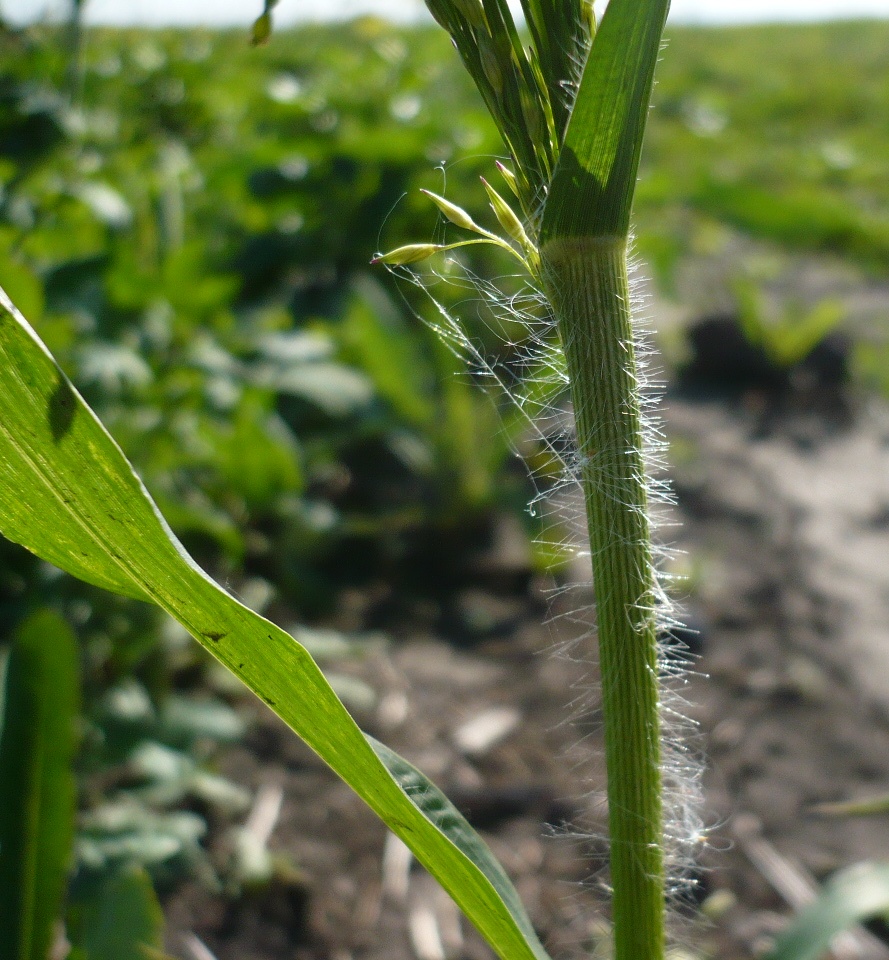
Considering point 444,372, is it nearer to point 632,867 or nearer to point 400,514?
point 400,514

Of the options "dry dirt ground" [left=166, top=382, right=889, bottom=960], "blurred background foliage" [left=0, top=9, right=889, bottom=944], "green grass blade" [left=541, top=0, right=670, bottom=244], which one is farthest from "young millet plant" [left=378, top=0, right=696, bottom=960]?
"dry dirt ground" [left=166, top=382, right=889, bottom=960]

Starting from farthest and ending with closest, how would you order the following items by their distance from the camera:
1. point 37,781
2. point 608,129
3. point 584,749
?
point 584,749 < point 37,781 < point 608,129

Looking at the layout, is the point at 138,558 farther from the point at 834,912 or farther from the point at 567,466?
the point at 834,912

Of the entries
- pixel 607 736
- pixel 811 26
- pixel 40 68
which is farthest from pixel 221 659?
pixel 811 26

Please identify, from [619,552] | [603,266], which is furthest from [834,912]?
[603,266]

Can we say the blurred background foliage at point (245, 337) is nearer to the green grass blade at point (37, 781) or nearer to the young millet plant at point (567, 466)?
the young millet plant at point (567, 466)

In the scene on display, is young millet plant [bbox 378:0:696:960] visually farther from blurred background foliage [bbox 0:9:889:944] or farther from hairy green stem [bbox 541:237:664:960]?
blurred background foliage [bbox 0:9:889:944]
